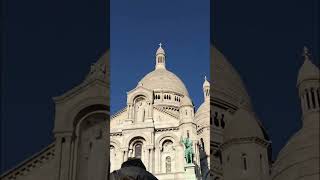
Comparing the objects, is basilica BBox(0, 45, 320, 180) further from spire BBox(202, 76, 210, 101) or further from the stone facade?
spire BBox(202, 76, 210, 101)

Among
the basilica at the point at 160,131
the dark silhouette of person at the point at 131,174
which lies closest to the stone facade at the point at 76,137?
the basilica at the point at 160,131

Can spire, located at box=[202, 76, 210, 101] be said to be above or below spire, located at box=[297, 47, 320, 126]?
below

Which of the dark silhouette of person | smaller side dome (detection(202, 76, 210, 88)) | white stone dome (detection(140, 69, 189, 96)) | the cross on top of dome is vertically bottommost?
the dark silhouette of person

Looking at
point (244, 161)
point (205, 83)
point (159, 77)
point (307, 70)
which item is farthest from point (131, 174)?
point (159, 77)

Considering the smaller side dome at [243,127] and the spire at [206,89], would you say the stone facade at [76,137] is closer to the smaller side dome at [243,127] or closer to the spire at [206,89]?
the smaller side dome at [243,127]

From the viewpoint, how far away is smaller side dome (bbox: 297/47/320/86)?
4.18 meters

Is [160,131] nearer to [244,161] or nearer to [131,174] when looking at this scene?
[244,161]

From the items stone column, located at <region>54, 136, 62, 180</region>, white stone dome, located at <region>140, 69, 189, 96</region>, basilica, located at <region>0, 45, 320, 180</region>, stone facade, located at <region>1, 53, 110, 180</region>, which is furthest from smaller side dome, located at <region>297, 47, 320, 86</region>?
stone column, located at <region>54, 136, 62, 180</region>

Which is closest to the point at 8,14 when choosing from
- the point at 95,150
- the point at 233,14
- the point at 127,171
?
the point at 95,150

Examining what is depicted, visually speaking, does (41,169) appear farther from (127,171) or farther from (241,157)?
(127,171)

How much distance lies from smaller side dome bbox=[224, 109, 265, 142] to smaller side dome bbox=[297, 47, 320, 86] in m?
0.67

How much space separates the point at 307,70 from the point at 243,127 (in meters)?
0.88

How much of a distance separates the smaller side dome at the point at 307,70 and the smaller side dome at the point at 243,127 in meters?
0.67

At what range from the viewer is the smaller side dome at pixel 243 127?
5047 mm
